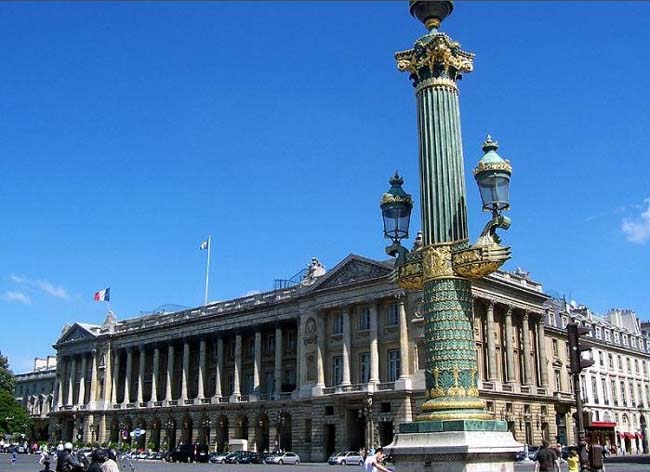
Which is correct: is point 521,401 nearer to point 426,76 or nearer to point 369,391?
point 369,391

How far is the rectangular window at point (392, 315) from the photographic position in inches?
2574

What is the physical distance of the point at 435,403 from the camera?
14.8 metres

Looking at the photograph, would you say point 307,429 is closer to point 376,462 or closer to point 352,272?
point 352,272

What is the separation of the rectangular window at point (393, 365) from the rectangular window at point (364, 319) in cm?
363

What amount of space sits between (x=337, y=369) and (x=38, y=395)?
8417cm

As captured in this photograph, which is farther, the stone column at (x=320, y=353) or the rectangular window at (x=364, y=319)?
the stone column at (x=320, y=353)

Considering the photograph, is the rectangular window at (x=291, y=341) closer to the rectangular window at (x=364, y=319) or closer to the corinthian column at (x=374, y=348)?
the rectangular window at (x=364, y=319)

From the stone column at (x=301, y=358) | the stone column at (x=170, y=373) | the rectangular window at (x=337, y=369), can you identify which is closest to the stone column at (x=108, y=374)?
the stone column at (x=170, y=373)

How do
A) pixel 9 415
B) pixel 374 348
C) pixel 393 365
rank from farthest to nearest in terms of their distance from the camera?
pixel 9 415, pixel 374 348, pixel 393 365

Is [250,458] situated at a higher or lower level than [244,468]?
lower

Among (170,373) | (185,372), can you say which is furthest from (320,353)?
(170,373)

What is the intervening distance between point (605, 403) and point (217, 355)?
44386 millimetres

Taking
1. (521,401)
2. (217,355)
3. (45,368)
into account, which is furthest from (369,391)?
(45,368)

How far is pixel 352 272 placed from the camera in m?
69.1
